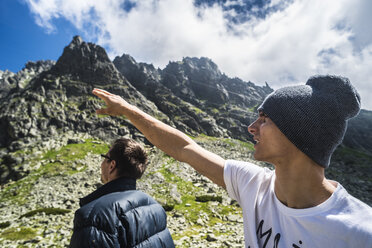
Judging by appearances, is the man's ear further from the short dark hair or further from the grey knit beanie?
the grey knit beanie

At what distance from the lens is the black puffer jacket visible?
3.40 m

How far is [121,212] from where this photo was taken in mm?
3826

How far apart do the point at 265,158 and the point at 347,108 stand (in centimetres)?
109

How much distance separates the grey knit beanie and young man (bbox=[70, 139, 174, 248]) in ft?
11.5

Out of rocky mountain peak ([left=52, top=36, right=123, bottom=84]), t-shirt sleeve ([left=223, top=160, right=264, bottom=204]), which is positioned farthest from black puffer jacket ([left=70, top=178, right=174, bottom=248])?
rocky mountain peak ([left=52, top=36, right=123, bottom=84])

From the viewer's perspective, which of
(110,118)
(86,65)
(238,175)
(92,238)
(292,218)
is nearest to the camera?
(292,218)

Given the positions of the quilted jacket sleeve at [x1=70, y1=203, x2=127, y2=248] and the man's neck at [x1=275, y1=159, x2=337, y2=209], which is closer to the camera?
the man's neck at [x1=275, y1=159, x2=337, y2=209]

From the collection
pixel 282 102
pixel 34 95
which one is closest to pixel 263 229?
pixel 282 102

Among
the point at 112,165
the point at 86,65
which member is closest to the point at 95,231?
the point at 112,165

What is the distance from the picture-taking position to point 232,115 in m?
130

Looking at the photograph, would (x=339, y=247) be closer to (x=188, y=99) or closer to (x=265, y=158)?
(x=265, y=158)

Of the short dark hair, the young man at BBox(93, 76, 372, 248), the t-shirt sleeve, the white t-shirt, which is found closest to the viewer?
the white t-shirt

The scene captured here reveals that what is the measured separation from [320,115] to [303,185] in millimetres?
870

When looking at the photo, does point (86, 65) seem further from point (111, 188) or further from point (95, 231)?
point (95, 231)
